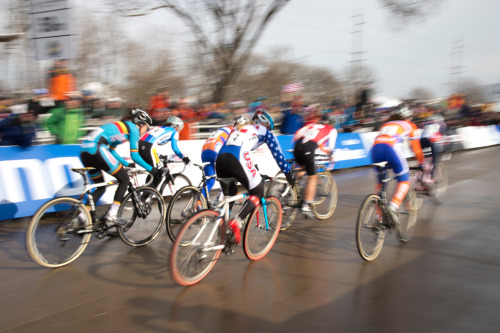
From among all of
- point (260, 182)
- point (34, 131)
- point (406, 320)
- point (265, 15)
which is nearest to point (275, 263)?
point (260, 182)

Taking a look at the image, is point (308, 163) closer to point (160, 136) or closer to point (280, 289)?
point (160, 136)

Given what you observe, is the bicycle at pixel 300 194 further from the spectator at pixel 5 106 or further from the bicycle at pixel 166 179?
the spectator at pixel 5 106

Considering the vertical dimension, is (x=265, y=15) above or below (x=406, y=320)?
above

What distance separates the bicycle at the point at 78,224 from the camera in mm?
4953

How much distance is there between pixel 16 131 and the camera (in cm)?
755

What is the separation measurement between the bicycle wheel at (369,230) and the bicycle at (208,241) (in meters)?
1.14

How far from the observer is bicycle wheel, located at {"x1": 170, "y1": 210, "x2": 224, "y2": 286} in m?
4.29

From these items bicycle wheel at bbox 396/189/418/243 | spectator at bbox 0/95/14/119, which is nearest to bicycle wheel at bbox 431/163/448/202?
bicycle wheel at bbox 396/189/418/243

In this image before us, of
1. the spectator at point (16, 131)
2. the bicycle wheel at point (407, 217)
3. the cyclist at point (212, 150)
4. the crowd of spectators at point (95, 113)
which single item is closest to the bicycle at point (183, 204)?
the cyclist at point (212, 150)

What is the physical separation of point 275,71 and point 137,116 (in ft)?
139

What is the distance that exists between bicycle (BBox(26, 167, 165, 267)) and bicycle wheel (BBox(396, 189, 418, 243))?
341 cm

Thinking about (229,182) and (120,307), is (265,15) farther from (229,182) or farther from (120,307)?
(120,307)

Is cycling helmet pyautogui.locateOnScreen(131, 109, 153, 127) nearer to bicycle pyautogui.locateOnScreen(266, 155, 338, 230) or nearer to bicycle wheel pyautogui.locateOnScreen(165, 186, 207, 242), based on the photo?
bicycle wheel pyautogui.locateOnScreen(165, 186, 207, 242)

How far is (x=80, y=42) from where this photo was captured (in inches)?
854
